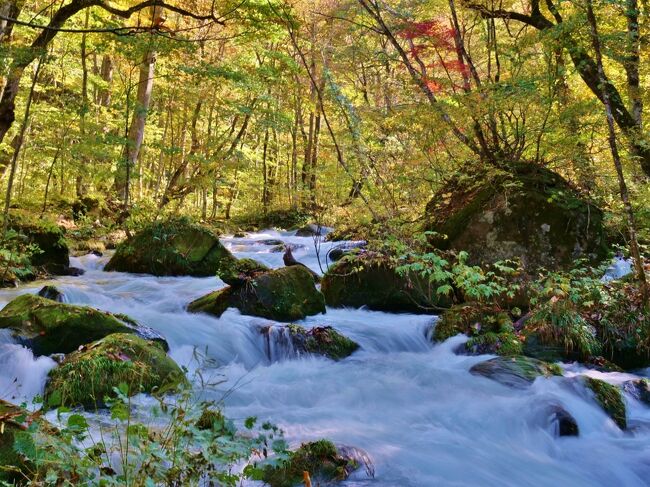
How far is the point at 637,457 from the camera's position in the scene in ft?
14.2

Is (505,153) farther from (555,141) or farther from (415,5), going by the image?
(415,5)

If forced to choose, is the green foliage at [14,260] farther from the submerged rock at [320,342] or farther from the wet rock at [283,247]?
the wet rock at [283,247]

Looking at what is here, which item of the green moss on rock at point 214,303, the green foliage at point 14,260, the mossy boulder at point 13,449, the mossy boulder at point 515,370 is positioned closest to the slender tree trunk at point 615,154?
the mossy boulder at point 515,370

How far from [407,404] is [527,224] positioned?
3.94 metres

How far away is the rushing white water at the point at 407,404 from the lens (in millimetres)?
4168

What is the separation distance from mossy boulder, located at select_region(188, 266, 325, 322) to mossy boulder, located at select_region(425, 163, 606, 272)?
7.41 ft

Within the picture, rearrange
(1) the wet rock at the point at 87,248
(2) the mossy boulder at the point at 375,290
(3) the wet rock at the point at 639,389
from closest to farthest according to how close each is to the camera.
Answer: (3) the wet rock at the point at 639,389
(2) the mossy boulder at the point at 375,290
(1) the wet rock at the point at 87,248

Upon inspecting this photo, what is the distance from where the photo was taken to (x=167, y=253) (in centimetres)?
1040

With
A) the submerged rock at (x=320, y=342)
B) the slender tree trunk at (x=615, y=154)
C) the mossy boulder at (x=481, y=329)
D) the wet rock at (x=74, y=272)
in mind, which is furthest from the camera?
the wet rock at (x=74, y=272)

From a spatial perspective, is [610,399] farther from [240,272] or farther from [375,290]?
[240,272]

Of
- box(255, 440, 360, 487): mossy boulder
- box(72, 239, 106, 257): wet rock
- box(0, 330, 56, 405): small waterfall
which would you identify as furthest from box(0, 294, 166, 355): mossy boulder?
box(72, 239, 106, 257): wet rock

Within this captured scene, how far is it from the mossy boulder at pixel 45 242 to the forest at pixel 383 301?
49 mm

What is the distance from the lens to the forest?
3.59 m

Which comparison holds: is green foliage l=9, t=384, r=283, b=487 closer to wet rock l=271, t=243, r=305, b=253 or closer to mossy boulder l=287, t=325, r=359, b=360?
mossy boulder l=287, t=325, r=359, b=360
